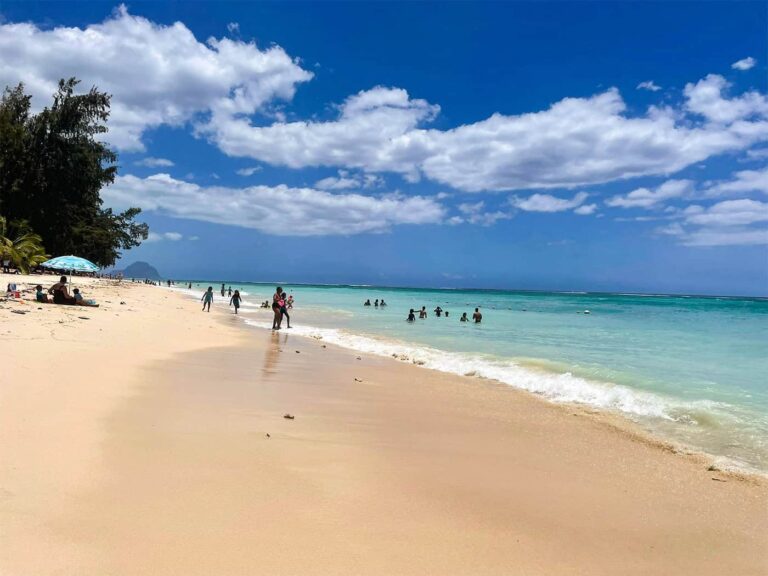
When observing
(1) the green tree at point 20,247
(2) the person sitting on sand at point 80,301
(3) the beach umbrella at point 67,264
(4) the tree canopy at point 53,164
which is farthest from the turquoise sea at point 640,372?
(4) the tree canopy at point 53,164

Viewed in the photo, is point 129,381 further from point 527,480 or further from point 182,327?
point 182,327

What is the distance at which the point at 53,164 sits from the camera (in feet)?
152

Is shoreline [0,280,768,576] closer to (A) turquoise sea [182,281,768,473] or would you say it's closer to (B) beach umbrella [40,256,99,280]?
(A) turquoise sea [182,281,768,473]

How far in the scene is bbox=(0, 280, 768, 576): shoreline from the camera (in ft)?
10.5

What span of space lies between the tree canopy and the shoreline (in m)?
46.8

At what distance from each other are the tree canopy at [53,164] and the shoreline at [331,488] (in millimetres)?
46842

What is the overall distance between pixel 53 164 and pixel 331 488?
53.9 m

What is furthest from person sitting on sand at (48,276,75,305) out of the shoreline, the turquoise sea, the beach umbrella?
the shoreline

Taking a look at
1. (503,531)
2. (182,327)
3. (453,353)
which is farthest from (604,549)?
(182,327)

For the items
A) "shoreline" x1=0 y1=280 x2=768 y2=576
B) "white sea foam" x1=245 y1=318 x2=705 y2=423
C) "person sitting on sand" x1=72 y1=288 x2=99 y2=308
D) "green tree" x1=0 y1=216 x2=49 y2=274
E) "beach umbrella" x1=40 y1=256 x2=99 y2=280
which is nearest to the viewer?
"shoreline" x1=0 y1=280 x2=768 y2=576

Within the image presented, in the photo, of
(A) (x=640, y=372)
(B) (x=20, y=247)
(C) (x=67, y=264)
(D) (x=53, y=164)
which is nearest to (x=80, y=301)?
(C) (x=67, y=264)

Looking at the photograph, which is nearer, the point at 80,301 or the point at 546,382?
the point at 546,382

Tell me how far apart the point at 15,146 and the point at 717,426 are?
53086mm

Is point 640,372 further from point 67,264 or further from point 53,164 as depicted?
point 53,164
